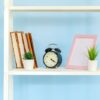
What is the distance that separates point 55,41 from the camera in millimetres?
1445

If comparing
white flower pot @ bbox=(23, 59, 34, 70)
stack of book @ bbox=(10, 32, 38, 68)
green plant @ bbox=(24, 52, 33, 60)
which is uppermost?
stack of book @ bbox=(10, 32, 38, 68)

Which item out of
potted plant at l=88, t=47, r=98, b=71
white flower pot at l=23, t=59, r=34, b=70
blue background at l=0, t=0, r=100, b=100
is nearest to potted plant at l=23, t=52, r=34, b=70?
white flower pot at l=23, t=59, r=34, b=70

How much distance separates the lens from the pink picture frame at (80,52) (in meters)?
1.30

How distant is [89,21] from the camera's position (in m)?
1.44

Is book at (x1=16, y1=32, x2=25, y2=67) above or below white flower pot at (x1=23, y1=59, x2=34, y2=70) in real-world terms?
above

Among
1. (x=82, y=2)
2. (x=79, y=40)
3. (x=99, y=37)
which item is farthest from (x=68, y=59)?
(x=82, y=2)

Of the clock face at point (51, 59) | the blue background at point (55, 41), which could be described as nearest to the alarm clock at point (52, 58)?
the clock face at point (51, 59)

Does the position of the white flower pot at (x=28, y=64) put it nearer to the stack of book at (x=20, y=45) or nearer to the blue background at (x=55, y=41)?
the stack of book at (x=20, y=45)

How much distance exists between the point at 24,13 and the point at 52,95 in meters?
0.53

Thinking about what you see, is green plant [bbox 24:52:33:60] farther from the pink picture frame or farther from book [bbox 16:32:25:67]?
the pink picture frame

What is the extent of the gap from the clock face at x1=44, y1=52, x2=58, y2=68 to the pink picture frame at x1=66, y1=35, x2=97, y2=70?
76 mm

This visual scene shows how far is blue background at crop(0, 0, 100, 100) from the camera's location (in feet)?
4.72

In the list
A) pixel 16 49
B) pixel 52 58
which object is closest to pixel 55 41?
pixel 52 58

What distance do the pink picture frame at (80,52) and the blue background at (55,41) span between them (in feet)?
0.39
